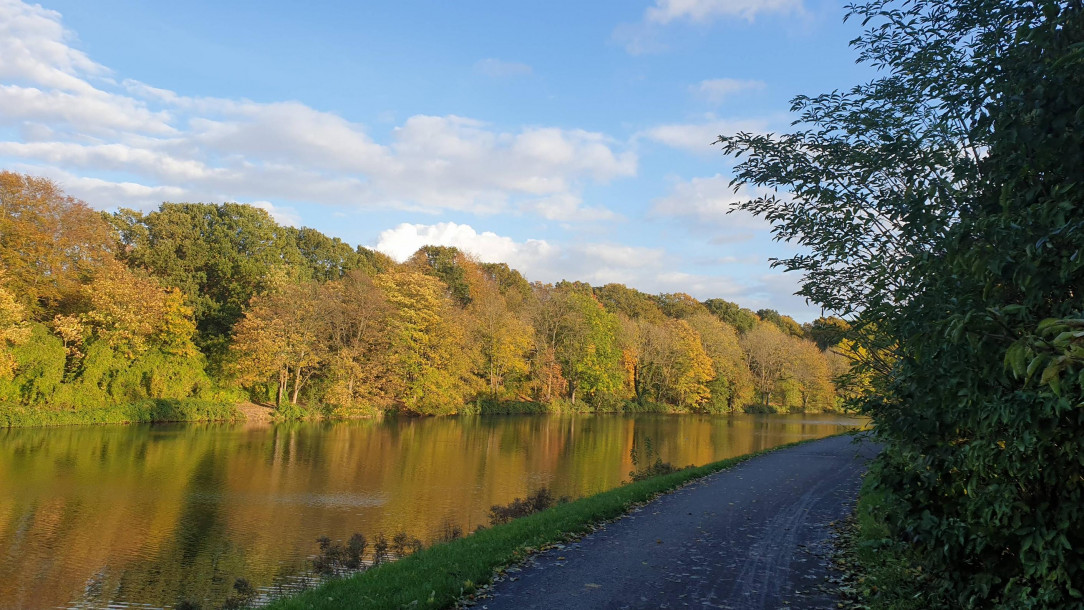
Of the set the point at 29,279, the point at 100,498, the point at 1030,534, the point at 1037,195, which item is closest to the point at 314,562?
the point at 100,498

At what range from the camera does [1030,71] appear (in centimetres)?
320

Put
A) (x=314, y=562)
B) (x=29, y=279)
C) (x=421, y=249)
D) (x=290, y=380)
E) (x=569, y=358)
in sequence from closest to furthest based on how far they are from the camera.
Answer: (x=314, y=562) → (x=29, y=279) → (x=290, y=380) → (x=569, y=358) → (x=421, y=249)

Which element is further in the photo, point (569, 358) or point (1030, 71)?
point (569, 358)

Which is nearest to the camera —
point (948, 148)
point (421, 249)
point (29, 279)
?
point (948, 148)

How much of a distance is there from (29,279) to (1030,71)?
134 feet

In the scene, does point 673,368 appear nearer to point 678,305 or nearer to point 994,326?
point 678,305

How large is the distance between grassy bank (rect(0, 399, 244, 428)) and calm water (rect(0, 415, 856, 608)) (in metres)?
1.87

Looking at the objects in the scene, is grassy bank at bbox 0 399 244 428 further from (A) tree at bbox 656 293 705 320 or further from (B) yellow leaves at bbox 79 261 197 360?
(A) tree at bbox 656 293 705 320

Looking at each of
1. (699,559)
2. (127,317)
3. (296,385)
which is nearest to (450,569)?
(699,559)

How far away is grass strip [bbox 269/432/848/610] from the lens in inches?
250

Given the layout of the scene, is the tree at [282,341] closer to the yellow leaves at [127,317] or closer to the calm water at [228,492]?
the yellow leaves at [127,317]

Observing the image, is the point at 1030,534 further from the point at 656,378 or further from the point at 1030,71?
the point at 656,378

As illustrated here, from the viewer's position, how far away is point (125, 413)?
1224 inches

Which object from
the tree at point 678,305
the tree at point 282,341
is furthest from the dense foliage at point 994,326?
the tree at point 678,305
